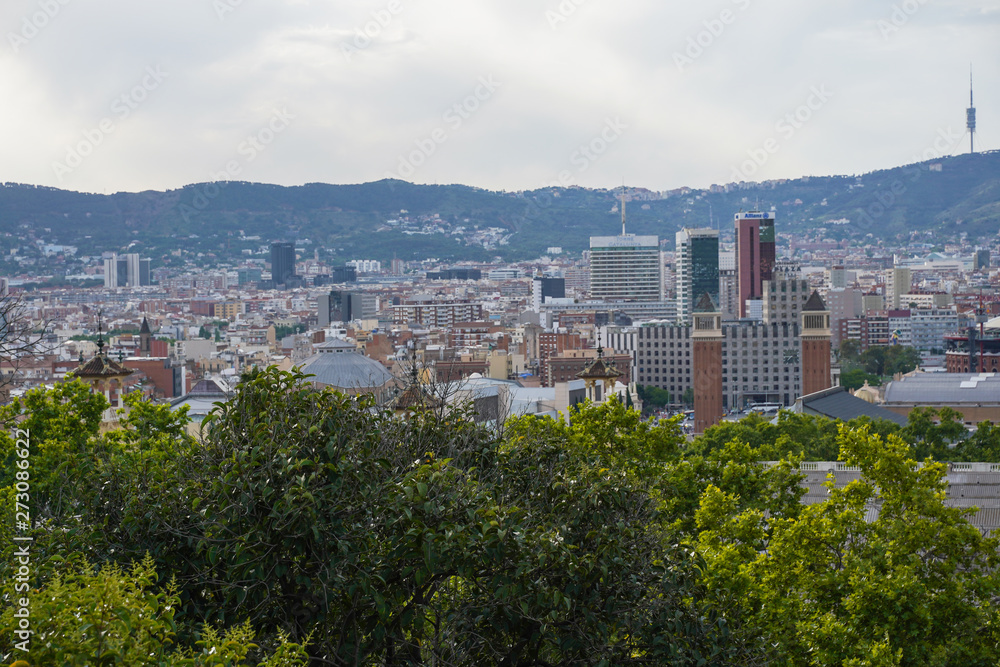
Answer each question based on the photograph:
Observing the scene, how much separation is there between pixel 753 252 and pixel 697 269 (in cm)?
776

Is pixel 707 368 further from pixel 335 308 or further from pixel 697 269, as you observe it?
pixel 335 308

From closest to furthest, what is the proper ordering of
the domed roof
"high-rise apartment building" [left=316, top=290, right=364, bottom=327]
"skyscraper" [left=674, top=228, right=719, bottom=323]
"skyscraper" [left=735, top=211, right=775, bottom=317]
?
the domed roof, "skyscraper" [left=735, top=211, right=775, bottom=317], "skyscraper" [left=674, top=228, right=719, bottom=323], "high-rise apartment building" [left=316, top=290, right=364, bottom=327]

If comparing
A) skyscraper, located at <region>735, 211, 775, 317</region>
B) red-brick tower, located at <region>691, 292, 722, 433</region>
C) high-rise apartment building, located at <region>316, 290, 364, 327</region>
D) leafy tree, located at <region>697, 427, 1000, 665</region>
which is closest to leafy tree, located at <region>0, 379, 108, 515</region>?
leafy tree, located at <region>697, 427, 1000, 665</region>

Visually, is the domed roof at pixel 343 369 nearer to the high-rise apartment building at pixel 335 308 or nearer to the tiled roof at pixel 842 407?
the tiled roof at pixel 842 407

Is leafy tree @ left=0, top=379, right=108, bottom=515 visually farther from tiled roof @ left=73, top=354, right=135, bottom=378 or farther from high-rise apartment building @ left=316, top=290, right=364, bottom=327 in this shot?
high-rise apartment building @ left=316, top=290, right=364, bottom=327

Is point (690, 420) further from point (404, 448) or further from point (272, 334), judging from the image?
point (404, 448)

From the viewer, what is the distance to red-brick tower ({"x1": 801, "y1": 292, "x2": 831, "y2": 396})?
8331 cm

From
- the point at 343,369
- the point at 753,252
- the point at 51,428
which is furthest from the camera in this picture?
the point at 753,252

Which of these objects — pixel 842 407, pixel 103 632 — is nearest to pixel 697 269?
pixel 842 407

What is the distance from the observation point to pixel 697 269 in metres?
180

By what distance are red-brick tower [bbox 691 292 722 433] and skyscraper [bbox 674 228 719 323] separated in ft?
290

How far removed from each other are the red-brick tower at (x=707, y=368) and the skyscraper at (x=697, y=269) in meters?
88.3

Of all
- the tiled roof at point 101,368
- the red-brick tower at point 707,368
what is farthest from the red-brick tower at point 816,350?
the tiled roof at point 101,368

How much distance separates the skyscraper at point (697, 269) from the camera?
590 feet
